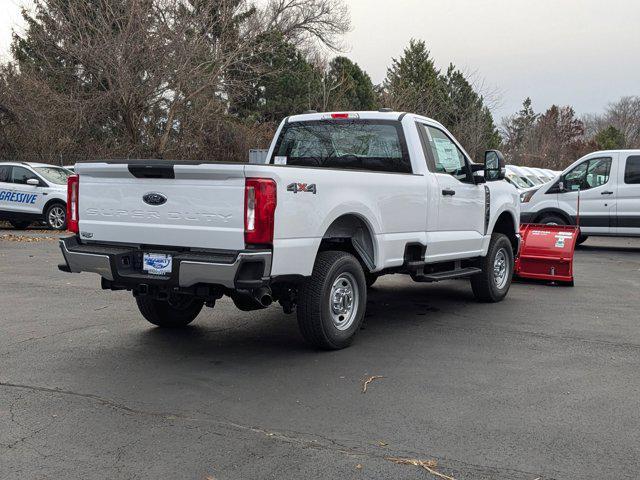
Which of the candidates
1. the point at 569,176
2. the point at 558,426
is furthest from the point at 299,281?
the point at 569,176

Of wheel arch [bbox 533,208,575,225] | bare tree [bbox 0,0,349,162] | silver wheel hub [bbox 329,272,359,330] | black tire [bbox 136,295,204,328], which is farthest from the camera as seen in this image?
bare tree [bbox 0,0,349,162]

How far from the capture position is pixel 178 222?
5574 millimetres

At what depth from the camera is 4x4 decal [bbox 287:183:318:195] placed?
5449 millimetres

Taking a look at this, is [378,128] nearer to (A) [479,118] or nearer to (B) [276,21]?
(B) [276,21]

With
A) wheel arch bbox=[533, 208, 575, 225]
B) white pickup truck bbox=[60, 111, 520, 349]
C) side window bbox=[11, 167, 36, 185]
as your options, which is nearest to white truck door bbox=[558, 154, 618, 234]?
wheel arch bbox=[533, 208, 575, 225]

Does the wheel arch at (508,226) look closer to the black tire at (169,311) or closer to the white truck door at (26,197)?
the black tire at (169,311)

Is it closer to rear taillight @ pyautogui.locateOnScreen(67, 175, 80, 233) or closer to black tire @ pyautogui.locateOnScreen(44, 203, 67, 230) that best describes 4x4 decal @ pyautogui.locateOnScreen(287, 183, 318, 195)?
rear taillight @ pyautogui.locateOnScreen(67, 175, 80, 233)

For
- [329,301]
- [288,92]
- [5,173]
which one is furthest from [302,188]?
[288,92]

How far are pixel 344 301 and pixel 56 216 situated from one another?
14308 millimetres

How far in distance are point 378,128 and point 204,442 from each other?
4335 mm

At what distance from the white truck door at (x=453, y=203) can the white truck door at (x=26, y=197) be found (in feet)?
44.6

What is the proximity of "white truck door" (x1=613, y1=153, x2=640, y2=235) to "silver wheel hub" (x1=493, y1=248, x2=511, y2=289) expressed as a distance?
712 centimetres

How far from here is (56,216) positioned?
18.7m

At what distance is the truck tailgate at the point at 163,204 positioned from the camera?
17.5 feet
